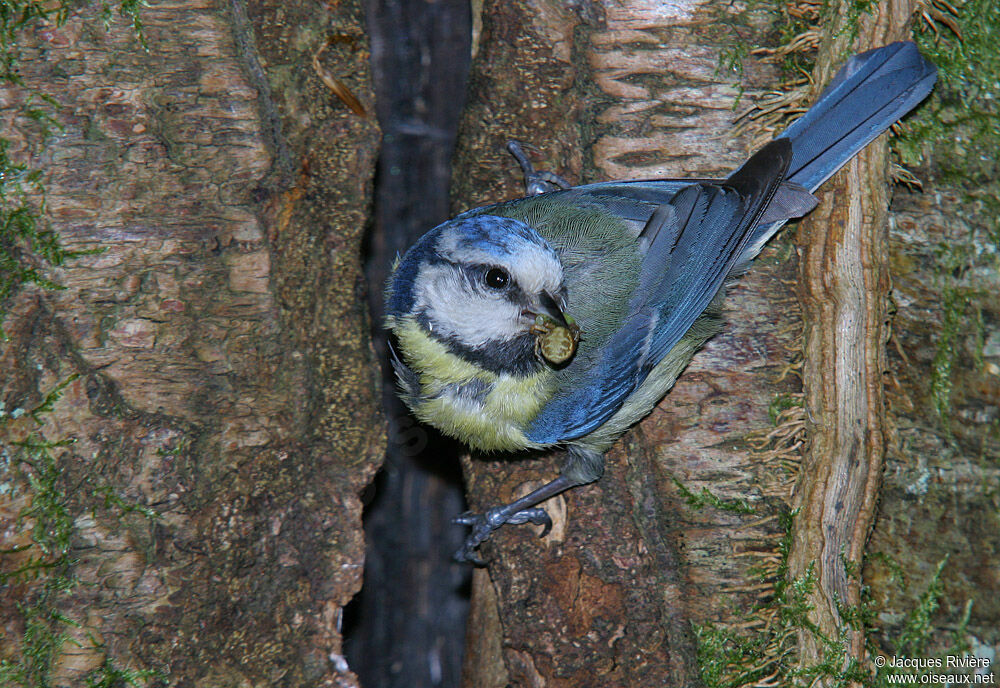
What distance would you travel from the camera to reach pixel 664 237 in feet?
9.12

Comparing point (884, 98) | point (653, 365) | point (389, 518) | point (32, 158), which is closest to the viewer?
point (32, 158)

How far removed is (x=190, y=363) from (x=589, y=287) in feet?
4.55

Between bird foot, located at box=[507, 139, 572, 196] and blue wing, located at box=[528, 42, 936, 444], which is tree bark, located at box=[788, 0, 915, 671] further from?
bird foot, located at box=[507, 139, 572, 196]

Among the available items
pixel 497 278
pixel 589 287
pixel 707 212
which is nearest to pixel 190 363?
pixel 497 278

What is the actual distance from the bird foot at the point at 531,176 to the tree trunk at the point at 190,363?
555mm

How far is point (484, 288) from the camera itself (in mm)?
2504

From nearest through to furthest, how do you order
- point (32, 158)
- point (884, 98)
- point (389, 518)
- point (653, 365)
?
point (32, 158) < point (884, 98) < point (653, 365) < point (389, 518)

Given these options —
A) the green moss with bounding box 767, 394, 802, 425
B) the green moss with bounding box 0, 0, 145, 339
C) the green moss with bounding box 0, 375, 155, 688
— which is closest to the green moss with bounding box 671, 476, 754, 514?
the green moss with bounding box 767, 394, 802, 425

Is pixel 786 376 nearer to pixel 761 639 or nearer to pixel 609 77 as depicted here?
pixel 761 639

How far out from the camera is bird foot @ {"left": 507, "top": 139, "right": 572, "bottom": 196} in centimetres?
283

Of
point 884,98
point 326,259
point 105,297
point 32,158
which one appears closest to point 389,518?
point 326,259

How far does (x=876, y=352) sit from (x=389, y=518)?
2.41m

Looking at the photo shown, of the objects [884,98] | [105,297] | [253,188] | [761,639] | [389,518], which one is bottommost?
[389,518]

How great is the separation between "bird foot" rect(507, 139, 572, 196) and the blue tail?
85cm
